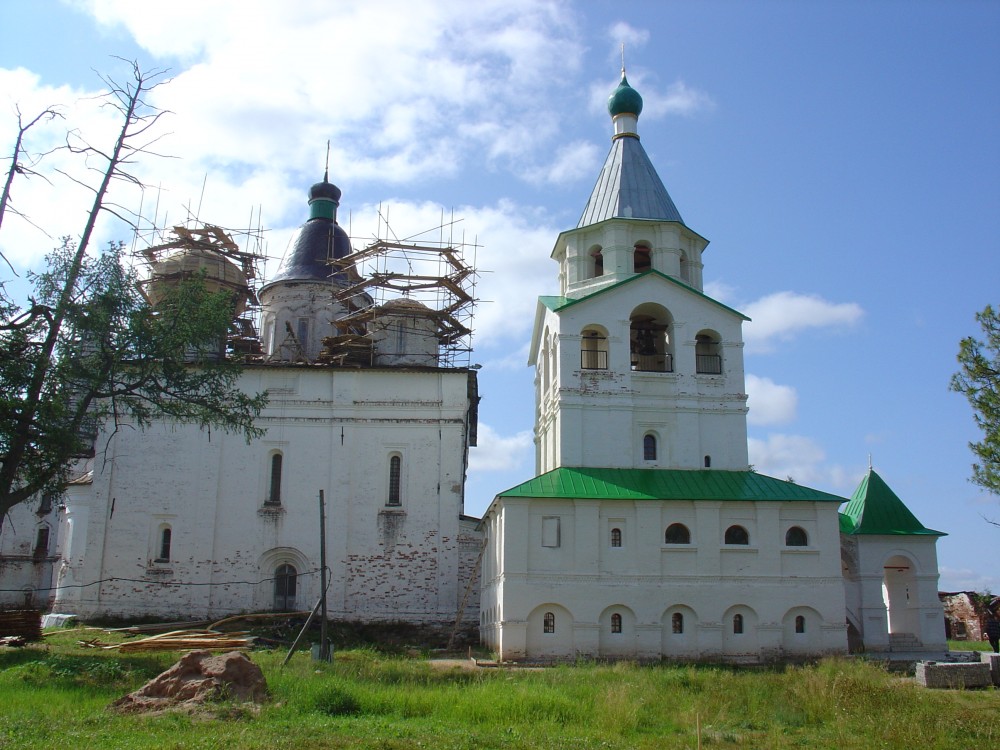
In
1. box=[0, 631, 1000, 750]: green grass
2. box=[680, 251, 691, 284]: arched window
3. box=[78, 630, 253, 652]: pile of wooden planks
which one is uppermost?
box=[680, 251, 691, 284]: arched window

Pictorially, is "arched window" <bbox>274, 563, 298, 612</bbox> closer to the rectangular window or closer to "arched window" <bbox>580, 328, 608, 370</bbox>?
the rectangular window

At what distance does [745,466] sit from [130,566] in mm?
17003

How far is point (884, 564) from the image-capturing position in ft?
78.0

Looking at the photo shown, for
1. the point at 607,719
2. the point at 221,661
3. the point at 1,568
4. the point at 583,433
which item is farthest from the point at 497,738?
the point at 1,568

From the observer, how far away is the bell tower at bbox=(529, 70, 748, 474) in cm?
2353

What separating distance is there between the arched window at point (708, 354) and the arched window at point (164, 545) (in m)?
15.5

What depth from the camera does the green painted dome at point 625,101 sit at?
91.5 ft

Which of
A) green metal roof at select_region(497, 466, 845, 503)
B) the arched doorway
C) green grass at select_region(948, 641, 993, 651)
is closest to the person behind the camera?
green metal roof at select_region(497, 466, 845, 503)

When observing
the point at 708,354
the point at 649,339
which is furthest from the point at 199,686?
the point at 708,354

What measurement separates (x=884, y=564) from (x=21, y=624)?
20.9 metres

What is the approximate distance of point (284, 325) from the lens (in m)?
31.2

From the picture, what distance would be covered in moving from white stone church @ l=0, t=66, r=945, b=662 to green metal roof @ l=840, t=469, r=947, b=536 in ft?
0.23

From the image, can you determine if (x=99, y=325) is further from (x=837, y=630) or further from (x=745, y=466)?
(x=837, y=630)

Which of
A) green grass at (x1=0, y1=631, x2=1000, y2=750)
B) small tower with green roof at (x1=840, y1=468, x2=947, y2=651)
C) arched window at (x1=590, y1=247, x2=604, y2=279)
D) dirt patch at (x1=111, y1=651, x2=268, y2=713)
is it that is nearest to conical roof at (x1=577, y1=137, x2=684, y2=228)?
arched window at (x1=590, y1=247, x2=604, y2=279)
